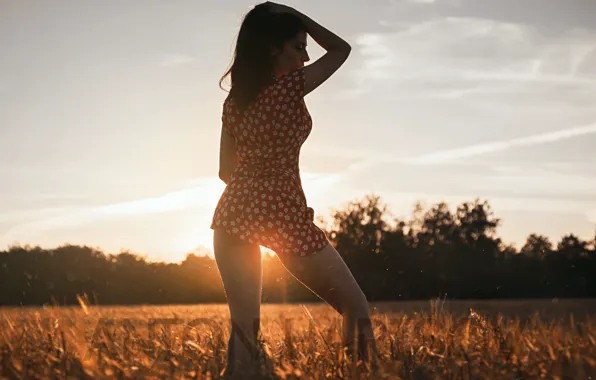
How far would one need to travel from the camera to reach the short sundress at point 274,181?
11.4 ft

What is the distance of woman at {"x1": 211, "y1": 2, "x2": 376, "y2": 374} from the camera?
3.45m

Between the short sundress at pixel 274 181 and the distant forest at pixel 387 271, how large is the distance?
30.8m

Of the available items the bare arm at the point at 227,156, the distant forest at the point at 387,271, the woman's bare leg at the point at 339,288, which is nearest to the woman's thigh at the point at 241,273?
the woman's bare leg at the point at 339,288

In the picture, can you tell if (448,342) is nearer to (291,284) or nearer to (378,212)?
(291,284)

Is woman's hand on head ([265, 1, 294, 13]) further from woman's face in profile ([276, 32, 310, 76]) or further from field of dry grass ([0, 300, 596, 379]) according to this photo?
field of dry grass ([0, 300, 596, 379])

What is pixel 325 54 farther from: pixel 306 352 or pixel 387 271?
pixel 387 271

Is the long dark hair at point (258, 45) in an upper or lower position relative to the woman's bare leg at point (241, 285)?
upper

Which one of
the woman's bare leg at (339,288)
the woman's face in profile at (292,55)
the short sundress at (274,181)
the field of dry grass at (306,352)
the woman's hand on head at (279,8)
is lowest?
the field of dry grass at (306,352)

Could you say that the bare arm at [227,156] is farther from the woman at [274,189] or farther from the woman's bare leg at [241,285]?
the woman's bare leg at [241,285]

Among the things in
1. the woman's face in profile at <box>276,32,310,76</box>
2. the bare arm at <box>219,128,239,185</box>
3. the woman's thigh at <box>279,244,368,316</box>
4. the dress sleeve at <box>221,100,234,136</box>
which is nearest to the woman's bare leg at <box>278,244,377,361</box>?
the woman's thigh at <box>279,244,368,316</box>

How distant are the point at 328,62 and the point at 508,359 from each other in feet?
5.82

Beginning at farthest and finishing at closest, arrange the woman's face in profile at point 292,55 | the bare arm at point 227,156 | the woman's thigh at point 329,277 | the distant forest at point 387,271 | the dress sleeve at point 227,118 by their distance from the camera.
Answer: the distant forest at point 387,271 → the bare arm at point 227,156 → the dress sleeve at point 227,118 → the woman's face in profile at point 292,55 → the woman's thigh at point 329,277

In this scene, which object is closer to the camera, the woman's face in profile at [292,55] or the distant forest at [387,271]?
the woman's face in profile at [292,55]

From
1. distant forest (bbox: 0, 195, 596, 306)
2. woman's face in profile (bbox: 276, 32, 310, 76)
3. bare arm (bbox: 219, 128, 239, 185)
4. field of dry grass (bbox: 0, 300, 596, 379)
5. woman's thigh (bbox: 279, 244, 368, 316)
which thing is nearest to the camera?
field of dry grass (bbox: 0, 300, 596, 379)
